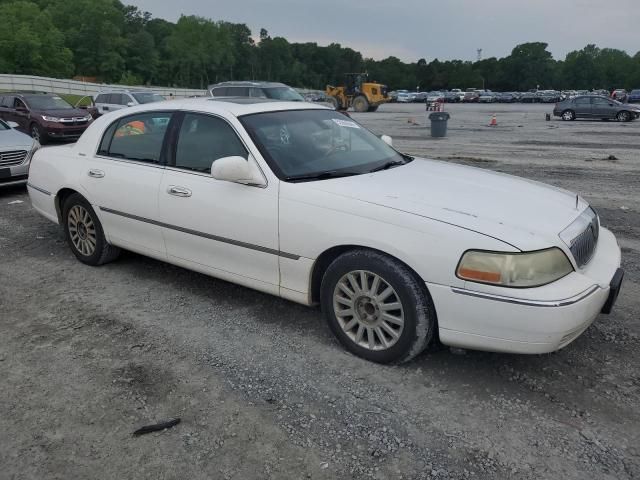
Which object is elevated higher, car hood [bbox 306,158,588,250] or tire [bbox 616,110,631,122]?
car hood [bbox 306,158,588,250]

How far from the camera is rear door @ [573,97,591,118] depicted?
27263 mm

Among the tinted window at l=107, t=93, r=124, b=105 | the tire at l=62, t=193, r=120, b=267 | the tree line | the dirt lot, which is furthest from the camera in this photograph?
the tree line

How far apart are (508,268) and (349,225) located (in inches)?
36.7

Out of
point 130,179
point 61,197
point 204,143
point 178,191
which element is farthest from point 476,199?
point 61,197

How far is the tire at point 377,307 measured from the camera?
3.10m

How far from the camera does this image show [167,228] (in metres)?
4.23

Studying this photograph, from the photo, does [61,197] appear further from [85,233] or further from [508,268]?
[508,268]

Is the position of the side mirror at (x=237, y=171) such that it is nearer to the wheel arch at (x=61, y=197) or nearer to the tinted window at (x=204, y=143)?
the tinted window at (x=204, y=143)

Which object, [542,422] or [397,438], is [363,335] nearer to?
[397,438]

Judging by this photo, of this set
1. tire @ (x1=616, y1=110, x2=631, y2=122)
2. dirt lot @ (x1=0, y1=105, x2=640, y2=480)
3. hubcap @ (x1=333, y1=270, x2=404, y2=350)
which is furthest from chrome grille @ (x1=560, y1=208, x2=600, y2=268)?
tire @ (x1=616, y1=110, x2=631, y2=122)

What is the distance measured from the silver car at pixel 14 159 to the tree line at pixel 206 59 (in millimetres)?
67490

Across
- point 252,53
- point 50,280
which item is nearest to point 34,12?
point 252,53

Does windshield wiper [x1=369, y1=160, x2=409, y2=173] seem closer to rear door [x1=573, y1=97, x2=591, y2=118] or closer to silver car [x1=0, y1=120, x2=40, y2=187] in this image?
silver car [x1=0, y1=120, x2=40, y2=187]

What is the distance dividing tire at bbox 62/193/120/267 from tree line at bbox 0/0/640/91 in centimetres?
7216
